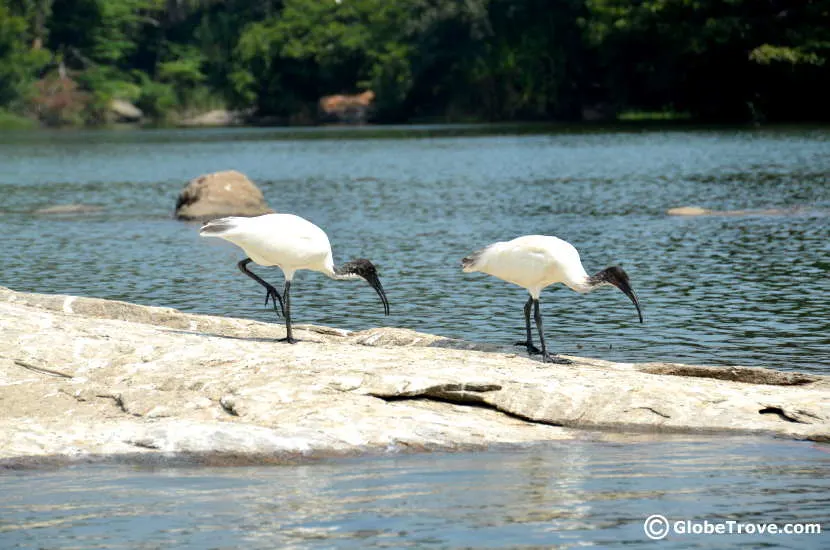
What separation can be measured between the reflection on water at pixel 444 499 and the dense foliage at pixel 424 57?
68454 millimetres

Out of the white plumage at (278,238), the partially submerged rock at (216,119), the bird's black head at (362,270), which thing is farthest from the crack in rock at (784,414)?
the partially submerged rock at (216,119)

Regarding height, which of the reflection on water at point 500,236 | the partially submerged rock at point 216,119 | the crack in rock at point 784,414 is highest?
the crack in rock at point 784,414

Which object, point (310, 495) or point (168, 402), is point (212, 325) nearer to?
point (168, 402)

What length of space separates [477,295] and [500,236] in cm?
931

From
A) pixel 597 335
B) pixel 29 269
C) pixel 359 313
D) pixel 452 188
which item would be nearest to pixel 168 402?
pixel 597 335

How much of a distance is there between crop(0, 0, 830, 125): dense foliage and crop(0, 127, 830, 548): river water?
71.1 ft

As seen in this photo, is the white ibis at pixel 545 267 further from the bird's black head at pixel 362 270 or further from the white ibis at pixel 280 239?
the white ibis at pixel 280 239

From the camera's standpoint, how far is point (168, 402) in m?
10.9

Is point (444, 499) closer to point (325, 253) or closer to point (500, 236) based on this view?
point (325, 253)

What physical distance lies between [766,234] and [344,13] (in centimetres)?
10266

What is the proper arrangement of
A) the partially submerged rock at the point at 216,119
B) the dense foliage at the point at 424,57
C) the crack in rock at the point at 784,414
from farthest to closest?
the partially submerged rock at the point at 216,119 < the dense foliage at the point at 424,57 < the crack in rock at the point at 784,414

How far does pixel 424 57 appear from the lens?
11256cm

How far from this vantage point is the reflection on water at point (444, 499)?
27.3 feet

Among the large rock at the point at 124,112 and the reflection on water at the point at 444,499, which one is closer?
the reflection on water at the point at 444,499
